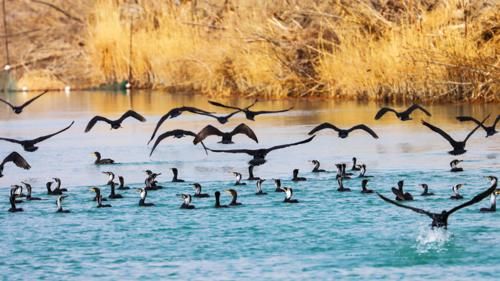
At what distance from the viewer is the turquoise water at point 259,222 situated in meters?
11.4

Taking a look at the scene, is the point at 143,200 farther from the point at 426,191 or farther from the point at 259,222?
the point at 426,191

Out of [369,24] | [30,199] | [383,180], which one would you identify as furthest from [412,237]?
[369,24]

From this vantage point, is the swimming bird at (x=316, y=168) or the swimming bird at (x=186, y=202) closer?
the swimming bird at (x=186, y=202)

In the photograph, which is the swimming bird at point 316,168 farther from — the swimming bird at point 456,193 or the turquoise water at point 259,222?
the swimming bird at point 456,193

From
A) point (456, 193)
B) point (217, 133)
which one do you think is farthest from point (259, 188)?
point (217, 133)

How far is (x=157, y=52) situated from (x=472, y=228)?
26880 mm

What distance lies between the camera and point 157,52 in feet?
128

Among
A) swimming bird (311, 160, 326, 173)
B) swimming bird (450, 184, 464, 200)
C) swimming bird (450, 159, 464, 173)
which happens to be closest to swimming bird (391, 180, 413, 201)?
swimming bird (450, 184, 464, 200)

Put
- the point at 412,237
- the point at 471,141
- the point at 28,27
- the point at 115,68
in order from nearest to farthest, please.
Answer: the point at 412,237
the point at 471,141
the point at 115,68
the point at 28,27

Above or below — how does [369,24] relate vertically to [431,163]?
above

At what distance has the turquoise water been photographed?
11430 mm

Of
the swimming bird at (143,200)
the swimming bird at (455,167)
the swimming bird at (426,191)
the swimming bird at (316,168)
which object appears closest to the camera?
the swimming bird at (143,200)

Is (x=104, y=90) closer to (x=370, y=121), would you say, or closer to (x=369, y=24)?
(x=369, y=24)

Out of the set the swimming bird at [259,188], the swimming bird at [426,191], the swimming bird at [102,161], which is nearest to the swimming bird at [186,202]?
the swimming bird at [259,188]
